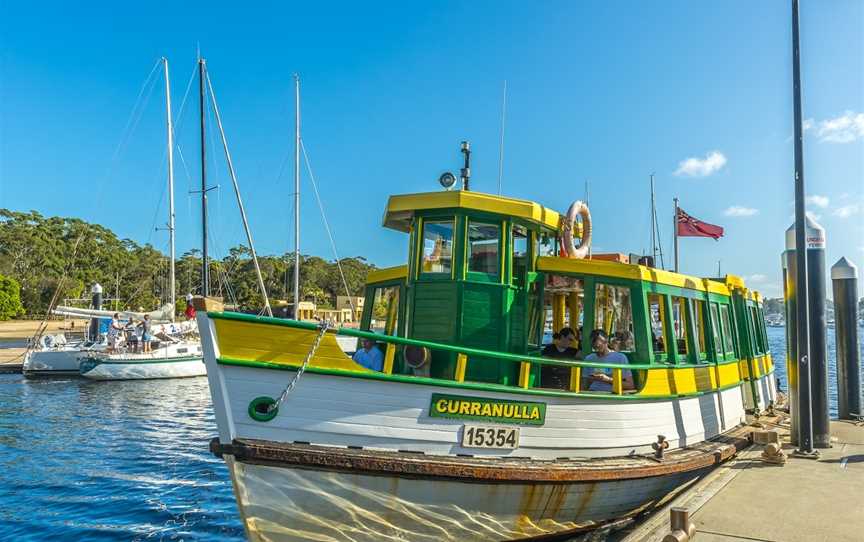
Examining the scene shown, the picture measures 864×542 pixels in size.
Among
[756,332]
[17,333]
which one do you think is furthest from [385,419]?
[17,333]

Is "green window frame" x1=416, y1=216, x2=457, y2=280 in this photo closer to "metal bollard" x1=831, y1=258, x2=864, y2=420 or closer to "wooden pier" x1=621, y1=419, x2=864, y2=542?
"wooden pier" x1=621, y1=419, x2=864, y2=542

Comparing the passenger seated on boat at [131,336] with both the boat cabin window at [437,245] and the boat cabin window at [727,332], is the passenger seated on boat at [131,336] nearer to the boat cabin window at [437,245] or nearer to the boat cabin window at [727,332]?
the boat cabin window at [437,245]

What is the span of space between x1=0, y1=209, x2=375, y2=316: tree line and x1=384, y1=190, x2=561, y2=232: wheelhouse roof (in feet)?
176

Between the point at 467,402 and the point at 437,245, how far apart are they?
2003 mm

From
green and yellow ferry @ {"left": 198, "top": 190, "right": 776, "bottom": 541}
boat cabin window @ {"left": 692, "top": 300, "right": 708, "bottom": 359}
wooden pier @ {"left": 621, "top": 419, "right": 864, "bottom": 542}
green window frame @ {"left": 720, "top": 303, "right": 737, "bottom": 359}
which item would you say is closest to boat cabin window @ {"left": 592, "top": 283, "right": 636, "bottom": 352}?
green and yellow ferry @ {"left": 198, "top": 190, "right": 776, "bottom": 541}

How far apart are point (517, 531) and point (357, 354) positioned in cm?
242

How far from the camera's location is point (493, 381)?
700 centimetres

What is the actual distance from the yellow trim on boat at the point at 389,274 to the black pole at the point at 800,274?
522 centimetres

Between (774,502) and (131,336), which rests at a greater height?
(131,336)

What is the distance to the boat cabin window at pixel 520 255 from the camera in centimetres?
754

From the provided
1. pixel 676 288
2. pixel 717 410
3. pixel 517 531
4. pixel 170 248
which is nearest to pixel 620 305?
pixel 676 288

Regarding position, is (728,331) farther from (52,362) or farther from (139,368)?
(52,362)

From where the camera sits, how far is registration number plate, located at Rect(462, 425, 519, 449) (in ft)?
19.4

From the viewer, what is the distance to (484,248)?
7.21 meters
